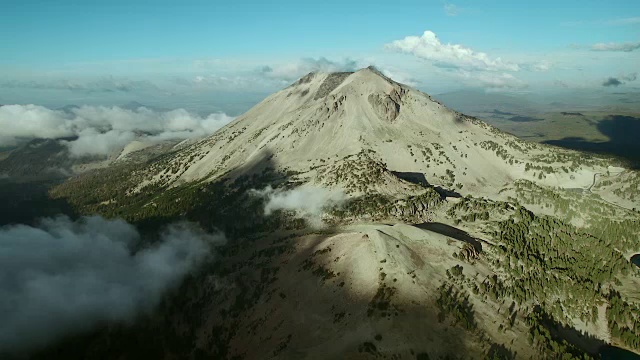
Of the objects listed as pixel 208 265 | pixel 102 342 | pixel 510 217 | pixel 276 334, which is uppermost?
pixel 510 217

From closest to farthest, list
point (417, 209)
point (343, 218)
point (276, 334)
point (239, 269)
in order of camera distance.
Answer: point (276, 334) < point (239, 269) < point (417, 209) < point (343, 218)

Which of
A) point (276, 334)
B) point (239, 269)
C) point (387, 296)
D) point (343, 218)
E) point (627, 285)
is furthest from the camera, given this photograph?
point (343, 218)

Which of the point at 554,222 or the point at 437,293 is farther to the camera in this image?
the point at 554,222

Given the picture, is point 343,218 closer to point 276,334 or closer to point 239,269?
point 239,269

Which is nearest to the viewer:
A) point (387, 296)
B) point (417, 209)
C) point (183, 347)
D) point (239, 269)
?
point (387, 296)

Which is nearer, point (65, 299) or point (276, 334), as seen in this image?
point (276, 334)

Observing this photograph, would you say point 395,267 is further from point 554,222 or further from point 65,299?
point 65,299

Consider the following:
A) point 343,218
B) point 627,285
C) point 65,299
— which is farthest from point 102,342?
point 627,285

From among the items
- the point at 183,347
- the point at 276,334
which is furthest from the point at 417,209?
the point at 183,347

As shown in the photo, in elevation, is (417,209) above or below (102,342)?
above
